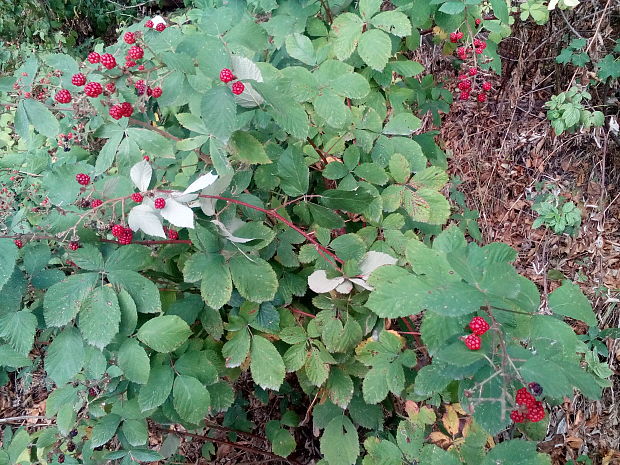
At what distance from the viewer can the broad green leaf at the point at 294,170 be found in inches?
57.5

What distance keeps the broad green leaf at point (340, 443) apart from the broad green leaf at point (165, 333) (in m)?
0.71

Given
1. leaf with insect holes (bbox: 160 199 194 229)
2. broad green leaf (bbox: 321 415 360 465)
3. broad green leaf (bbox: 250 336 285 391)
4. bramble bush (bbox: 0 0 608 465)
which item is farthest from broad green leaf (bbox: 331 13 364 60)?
broad green leaf (bbox: 321 415 360 465)

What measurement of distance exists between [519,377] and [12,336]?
1.19 metres

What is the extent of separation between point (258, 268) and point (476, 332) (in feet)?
2.00

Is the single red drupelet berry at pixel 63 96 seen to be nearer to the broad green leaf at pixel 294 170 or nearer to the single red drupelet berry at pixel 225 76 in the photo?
the single red drupelet berry at pixel 225 76

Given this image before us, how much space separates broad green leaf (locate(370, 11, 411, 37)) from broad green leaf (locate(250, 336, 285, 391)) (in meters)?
1.09

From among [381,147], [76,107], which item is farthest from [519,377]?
[76,107]

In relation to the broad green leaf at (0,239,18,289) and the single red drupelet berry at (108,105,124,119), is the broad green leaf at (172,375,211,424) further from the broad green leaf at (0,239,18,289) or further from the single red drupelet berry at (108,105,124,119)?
the single red drupelet berry at (108,105,124,119)

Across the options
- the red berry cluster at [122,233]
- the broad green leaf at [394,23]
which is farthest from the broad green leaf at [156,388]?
the broad green leaf at [394,23]

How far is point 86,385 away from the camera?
1.51 m

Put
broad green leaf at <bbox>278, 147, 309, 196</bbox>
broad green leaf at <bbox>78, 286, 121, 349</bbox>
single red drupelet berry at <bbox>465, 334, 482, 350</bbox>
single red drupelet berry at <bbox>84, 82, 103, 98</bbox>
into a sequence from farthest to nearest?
broad green leaf at <bbox>278, 147, 309, 196</bbox> → single red drupelet berry at <bbox>84, 82, 103, 98</bbox> → broad green leaf at <bbox>78, 286, 121, 349</bbox> → single red drupelet berry at <bbox>465, 334, 482, 350</bbox>

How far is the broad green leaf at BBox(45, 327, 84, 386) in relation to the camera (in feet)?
3.84

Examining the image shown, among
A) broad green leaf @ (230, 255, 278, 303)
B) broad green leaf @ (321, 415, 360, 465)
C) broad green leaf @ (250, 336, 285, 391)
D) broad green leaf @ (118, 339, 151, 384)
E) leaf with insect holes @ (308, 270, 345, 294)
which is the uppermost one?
broad green leaf @ (230, 255, 278, 303)

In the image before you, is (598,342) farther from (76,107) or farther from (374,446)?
(76,107)
